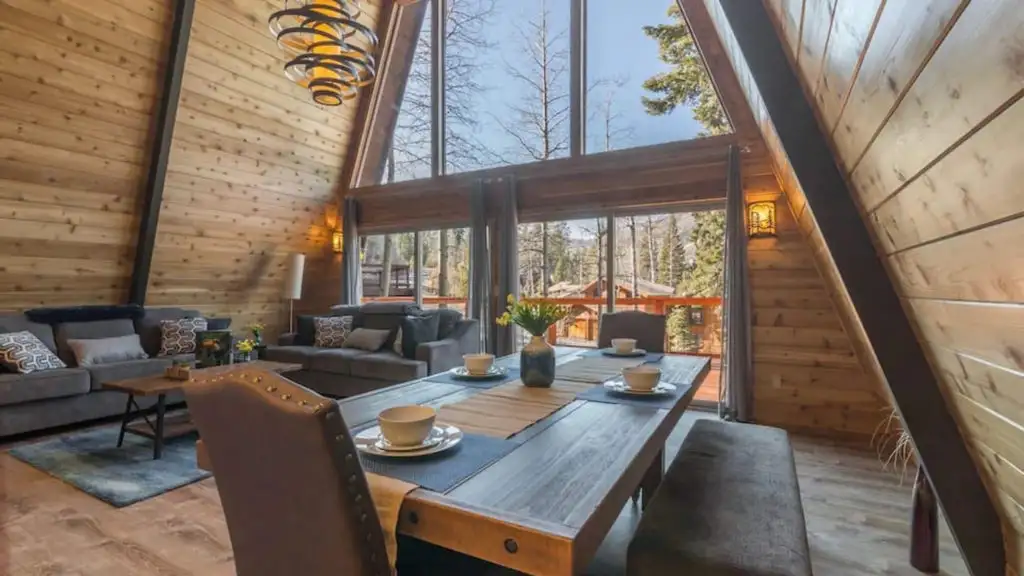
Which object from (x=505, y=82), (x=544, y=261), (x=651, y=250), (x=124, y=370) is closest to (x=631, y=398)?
(x=651, y=250)

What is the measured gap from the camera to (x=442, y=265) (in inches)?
251

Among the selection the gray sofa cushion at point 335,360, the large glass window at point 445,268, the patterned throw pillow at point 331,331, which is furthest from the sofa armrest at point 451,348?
the patterned throw pillow at point 331,331

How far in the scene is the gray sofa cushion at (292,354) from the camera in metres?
4.99

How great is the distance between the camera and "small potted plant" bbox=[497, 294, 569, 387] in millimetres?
2104

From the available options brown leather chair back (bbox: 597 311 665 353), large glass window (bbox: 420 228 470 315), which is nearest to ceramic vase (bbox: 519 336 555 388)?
brown leather chair back (bbox: 597 311 665 353)

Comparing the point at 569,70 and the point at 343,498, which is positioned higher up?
the point at 569,70

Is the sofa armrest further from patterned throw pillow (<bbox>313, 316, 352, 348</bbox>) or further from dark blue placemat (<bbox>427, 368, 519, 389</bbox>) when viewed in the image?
dark blue placemat (<bbox>427, 368, 519, 389</bbox>)

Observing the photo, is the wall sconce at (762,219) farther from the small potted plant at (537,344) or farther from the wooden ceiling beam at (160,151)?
the wooden ceiling beam at (160,151)

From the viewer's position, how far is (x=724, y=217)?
4551 millimetres

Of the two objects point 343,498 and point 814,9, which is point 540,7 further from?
point 343,498

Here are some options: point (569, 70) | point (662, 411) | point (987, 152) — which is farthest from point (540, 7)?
point (987, 152)

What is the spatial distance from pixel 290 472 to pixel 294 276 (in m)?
5.68

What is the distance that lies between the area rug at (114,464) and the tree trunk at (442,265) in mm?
3199

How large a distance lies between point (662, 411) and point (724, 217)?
10.9 ft
